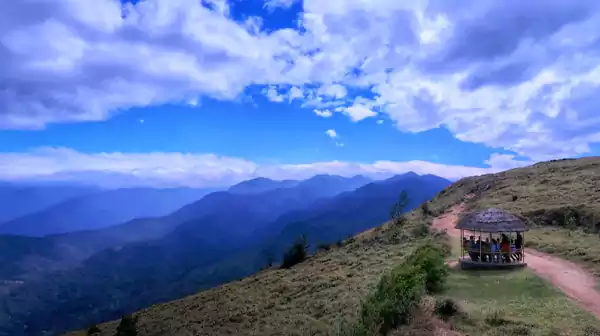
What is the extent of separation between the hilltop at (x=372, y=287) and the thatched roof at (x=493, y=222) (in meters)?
2.85

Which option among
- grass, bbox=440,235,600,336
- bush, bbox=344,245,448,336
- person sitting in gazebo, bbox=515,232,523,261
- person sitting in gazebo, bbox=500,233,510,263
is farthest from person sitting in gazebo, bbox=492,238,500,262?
bush, bbox=344,245,448,336

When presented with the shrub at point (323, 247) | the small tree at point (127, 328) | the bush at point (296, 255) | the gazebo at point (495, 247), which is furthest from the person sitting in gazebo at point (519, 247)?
the shrub at point (323, 247)

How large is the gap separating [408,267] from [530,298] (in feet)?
14.9

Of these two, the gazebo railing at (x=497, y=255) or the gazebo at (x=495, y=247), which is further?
the gazebo railing at (x=497, y=255)

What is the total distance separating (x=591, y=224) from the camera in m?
31.9

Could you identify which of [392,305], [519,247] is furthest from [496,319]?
[519,247]

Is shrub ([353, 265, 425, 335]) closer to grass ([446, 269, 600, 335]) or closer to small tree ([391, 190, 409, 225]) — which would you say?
grass ([446, 269, 600, 335])

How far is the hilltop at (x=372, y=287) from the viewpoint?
15.8 m

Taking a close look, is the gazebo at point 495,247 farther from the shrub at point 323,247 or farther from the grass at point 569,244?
the shrub at point 323,247

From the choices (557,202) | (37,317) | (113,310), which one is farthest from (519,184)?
(37,317)

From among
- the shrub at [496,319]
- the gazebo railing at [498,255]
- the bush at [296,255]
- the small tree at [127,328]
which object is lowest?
the small tree at [127,328]

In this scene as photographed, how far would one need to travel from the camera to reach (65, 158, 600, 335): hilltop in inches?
622

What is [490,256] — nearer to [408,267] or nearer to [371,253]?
[408,267]

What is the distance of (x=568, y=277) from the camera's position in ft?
67.1
